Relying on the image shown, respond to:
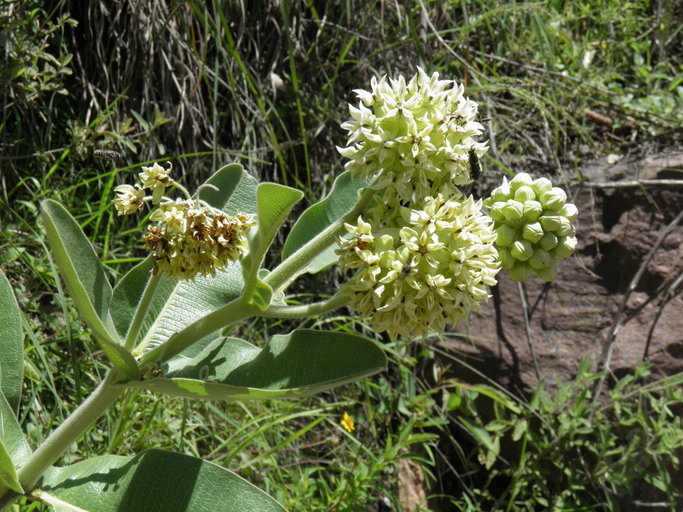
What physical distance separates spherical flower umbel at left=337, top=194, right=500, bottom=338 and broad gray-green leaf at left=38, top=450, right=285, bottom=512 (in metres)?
0.56

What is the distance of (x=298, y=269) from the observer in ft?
5.59

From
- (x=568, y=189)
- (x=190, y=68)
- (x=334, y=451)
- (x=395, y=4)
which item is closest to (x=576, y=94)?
(x=568, y=189)

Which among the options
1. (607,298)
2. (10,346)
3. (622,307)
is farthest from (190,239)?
(607,298)

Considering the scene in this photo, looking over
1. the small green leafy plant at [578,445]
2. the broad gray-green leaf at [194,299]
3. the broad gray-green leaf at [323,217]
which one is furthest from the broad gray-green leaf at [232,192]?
the small green leafy plant at [578,445]

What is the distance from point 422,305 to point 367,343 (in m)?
0.25

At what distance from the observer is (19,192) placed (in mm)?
3436

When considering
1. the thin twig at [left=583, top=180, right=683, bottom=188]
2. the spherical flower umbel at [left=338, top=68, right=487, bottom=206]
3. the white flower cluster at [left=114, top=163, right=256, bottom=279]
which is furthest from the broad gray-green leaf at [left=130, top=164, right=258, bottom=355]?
the thin twig at [left=583, top=180, right=683, bottom=188]

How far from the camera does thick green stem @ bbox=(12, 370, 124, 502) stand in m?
1.72

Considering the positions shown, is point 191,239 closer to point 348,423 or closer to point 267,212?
point 267,212

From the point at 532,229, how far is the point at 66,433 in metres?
1.15

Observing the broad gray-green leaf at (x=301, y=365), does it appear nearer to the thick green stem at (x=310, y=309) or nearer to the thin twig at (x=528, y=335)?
the thick green stem at (x=310, y=309)

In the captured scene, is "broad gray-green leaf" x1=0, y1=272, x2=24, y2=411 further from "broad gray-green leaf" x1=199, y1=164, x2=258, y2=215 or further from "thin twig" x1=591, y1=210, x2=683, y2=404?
"thin twig" x1=591, y1=210, x2=683, y2=404

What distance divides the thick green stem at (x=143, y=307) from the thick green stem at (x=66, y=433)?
84mm

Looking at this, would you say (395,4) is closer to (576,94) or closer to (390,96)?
(576,94)
